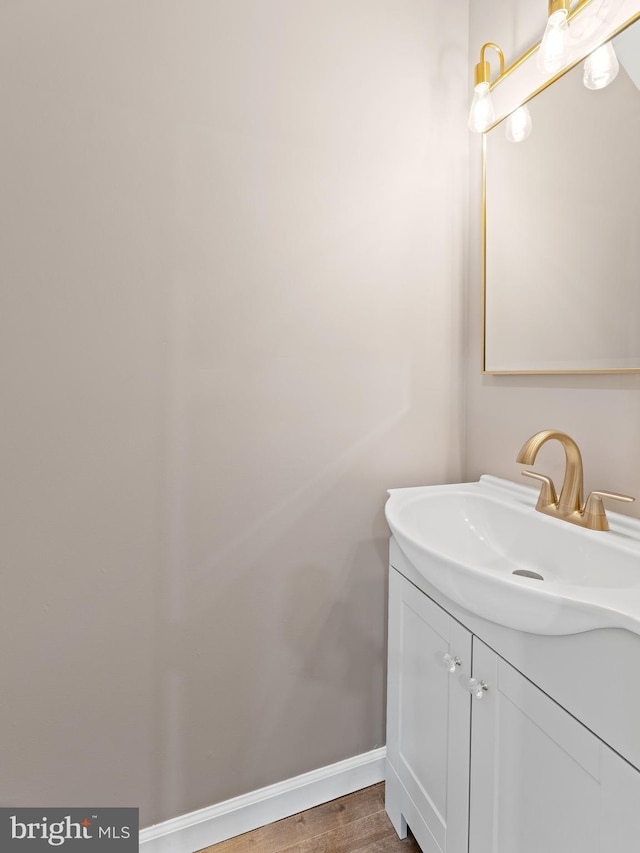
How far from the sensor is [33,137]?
931mm

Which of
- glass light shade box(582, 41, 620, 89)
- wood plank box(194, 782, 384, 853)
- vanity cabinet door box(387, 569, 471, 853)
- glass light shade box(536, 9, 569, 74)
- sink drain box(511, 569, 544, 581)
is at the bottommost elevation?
wood plank box(194, 782, 384, 853)

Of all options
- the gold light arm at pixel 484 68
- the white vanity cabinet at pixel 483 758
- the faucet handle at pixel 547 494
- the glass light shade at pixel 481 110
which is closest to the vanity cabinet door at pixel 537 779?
the white vanity cabinet at pixel 483 758

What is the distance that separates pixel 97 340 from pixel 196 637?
0.76m

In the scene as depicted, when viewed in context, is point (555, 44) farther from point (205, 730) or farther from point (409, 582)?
point (205, 730)

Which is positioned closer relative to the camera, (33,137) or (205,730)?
(33,137)

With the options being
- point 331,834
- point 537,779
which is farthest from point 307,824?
point 537,779

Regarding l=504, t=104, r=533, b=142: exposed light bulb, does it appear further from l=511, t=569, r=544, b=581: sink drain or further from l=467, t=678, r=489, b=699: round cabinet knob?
l=467, t=678, r=489, b=699: round cabinet knob

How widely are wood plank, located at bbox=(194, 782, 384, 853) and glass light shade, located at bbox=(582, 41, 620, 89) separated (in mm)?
1865

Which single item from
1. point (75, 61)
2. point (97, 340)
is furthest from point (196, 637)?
point (75, 61)

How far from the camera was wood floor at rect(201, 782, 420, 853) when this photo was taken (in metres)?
1.13

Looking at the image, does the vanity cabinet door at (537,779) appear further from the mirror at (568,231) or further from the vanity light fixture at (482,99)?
the vanity light fixture at (482,99)

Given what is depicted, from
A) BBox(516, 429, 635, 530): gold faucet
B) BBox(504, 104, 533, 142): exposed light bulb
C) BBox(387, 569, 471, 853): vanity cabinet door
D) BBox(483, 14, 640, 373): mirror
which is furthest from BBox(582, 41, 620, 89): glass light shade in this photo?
BBox(387, 569, 471, 853): vanity cabinet door

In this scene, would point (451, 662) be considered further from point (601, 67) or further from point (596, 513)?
point (601, 67)

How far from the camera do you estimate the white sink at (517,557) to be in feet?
1.94
